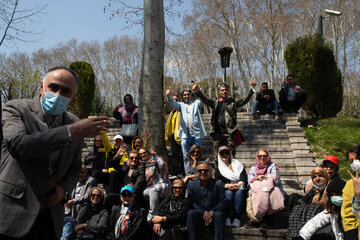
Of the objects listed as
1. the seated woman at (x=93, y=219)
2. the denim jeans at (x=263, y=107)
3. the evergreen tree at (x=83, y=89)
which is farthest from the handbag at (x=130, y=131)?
the evergreen tree at (x=83, y=89)

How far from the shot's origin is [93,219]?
6.24 meters

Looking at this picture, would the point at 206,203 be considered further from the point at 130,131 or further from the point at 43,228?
Result: the point at 130,131

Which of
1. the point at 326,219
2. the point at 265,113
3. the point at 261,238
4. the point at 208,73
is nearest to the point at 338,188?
the point at 326,219

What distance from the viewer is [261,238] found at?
18.0 ft

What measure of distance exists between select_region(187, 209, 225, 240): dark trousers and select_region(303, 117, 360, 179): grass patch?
4322mm

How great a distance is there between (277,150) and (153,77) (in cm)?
408

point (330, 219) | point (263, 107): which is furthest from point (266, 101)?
point (330, 219)

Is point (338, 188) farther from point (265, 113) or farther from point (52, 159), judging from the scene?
point (265, 113)

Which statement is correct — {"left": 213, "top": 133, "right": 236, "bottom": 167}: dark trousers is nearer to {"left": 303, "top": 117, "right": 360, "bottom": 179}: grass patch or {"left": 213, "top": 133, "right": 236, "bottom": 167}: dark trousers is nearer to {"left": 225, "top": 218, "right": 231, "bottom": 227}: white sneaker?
{"left": 225, "top": 218, "right": 231, "bottom": 227}: white sneaker

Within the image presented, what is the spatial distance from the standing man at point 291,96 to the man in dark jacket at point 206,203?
7.07 meters

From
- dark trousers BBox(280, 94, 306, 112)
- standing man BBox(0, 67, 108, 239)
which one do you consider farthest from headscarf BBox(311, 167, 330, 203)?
dark trousers BBox(280, 94, 306, 112)

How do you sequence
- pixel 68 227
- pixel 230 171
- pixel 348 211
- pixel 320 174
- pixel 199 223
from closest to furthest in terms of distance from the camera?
pixel 348 211 → pixel 320 174 → pixel 199 223 → pixel 68 227 → pixel 230 171

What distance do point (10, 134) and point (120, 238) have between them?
449cm

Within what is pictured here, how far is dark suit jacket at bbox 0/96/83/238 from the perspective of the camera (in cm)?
178
